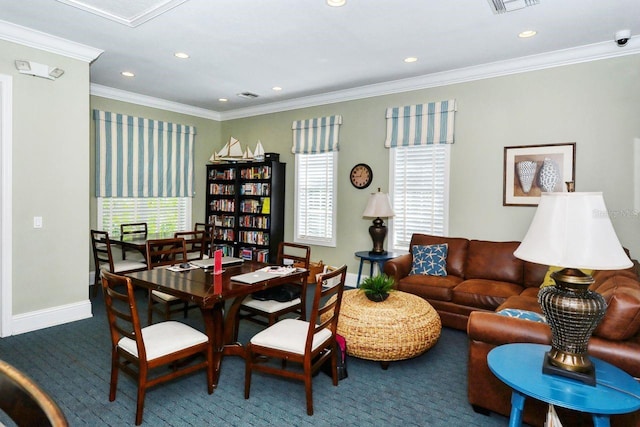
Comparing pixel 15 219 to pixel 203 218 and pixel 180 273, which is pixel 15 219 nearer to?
Answer: pixel 180 273

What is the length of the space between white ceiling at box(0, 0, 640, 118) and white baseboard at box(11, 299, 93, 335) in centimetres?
277

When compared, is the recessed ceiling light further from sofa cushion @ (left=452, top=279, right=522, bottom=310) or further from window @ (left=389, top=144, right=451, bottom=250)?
sofa cushion @ (left=452, top=279, right=522, bottom=310)


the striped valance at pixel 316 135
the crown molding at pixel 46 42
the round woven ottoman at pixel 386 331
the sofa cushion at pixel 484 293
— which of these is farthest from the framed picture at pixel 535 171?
the crown molding at pixel 46 42

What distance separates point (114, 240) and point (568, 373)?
516cm

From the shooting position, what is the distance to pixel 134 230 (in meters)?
6.03

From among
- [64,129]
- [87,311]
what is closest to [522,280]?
[87,311]

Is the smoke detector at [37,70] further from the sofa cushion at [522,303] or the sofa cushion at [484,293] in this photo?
the sofa cushion at [522,303]

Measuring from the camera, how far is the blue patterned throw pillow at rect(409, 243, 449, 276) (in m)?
4.46

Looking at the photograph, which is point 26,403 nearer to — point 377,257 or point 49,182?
point 49,182

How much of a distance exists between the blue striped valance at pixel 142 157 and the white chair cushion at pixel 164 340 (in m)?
3.84

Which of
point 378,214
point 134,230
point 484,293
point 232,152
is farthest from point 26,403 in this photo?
point 232,152

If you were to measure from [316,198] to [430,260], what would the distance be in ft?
7.33

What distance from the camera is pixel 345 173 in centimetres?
580

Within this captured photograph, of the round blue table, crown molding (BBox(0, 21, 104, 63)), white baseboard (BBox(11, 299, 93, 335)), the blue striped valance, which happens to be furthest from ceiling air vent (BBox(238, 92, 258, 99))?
the round blue table
